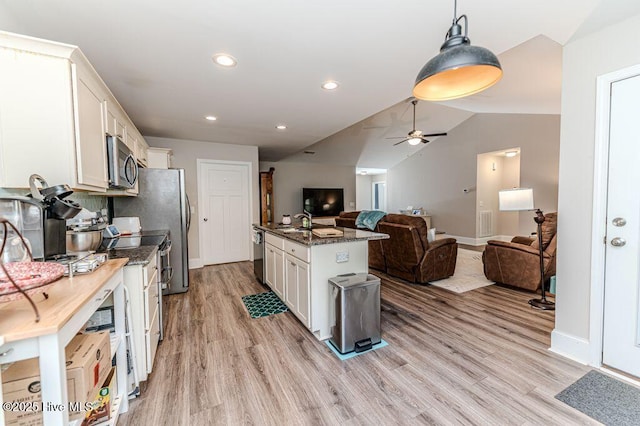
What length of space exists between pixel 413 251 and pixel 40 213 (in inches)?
143

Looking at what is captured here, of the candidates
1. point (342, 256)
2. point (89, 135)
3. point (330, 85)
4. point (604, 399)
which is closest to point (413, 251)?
point (342, 256)

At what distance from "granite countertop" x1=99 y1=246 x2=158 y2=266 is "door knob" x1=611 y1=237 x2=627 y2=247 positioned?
3.27 metres

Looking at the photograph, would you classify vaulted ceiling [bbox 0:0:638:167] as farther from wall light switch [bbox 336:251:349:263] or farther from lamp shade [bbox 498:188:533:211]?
wall light switch [bbox 336:251:349:263]

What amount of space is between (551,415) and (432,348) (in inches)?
31.6

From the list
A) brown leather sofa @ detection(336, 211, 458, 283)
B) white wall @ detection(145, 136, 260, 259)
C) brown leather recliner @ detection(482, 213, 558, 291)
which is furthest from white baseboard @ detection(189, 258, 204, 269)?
brown leather recliner @ detection(482, 213, 558, 291)

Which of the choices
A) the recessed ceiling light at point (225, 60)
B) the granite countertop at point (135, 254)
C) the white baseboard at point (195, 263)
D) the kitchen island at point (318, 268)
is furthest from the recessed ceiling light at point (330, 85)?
the white baseboard at point (195, 263)

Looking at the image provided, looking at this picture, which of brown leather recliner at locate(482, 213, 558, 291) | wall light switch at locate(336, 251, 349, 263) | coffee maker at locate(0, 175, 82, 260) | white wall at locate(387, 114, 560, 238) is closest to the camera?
coffee maker at locate(0, 175, 82, 260)

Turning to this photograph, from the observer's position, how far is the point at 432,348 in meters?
2.21

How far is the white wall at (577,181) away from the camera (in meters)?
1.90

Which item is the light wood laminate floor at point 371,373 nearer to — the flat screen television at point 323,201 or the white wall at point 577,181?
the white wall at point 577,181

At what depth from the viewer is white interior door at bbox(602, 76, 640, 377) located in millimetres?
1752

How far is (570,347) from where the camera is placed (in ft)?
6.67

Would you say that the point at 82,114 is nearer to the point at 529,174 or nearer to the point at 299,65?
the point at 299,65

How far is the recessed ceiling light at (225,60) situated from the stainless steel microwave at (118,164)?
107 centimetres
